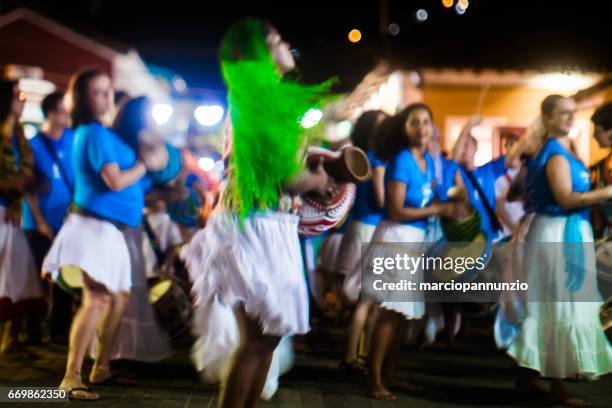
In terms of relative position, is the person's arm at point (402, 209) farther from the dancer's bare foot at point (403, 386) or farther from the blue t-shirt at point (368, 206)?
the blue t-shirt at point (368, 206)

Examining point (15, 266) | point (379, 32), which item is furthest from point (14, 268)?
point (379, 32)

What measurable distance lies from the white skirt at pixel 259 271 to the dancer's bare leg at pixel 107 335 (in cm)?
176

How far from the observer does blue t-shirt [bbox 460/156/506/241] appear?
6.35 meters

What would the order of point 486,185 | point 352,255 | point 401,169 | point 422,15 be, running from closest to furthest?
point 401,169, point 352,255, point 486,185, point 422,15

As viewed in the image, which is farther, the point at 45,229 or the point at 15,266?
the point at 45,229

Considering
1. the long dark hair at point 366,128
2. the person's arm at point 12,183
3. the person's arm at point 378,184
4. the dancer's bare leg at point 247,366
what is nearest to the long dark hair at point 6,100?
the person's arm at point 12,183

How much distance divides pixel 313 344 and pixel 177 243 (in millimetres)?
1424

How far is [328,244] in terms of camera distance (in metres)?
7.13

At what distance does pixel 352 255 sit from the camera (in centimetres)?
624

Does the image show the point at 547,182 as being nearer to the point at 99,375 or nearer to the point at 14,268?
the point at 99,375

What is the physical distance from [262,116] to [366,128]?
10.2 feet

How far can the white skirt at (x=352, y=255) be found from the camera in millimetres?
5945

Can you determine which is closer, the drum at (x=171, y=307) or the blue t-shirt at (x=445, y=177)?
the blue t-shirt at (x=445, y=177)

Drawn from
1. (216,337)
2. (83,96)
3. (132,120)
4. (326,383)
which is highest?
(83,96)
